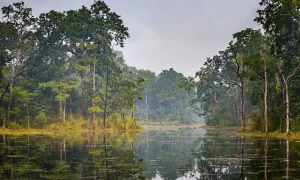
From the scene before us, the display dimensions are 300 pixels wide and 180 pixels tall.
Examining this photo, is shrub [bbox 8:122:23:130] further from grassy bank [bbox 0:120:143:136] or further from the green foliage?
the green foliage

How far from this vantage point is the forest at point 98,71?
36938mm

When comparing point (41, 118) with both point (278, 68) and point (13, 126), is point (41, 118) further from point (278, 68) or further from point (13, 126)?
point (278, 68)

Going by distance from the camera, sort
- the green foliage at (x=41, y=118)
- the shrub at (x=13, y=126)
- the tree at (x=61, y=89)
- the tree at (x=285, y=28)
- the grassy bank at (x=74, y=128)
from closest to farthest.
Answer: the tree at (x=285, y=28), the grassy bank at (x=74, y=128), the shrub at (x=13, y=126), the green foliage at (x=41, y=118), the tree at (x=61, y=89)

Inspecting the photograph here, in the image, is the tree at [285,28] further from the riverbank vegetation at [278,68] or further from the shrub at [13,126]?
the shrub at [13,126]

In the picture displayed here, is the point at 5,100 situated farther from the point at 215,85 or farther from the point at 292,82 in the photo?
the point at 215,85

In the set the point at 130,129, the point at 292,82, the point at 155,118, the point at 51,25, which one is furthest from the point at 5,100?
the point at 155,118

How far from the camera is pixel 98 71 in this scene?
62938mm

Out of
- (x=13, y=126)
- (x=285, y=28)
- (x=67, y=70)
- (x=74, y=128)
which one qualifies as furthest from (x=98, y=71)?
(x=285, y=28)

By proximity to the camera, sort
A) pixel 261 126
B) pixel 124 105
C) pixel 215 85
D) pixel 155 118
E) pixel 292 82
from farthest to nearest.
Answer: pixel 155 118 → pixel 215 85 → pixel 124 105 → pixel 261 126 → pixel 292 82

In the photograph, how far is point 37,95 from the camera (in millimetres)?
53938

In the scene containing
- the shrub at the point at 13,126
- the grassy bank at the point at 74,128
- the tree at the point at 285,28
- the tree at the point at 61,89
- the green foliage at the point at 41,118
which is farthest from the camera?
the tree at the point at 61,89

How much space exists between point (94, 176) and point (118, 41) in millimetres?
49944

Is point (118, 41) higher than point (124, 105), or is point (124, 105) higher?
point (118, 41)

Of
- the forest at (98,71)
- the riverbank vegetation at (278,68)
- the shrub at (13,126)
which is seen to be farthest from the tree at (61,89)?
the riverbank vegetation at (278,68)
